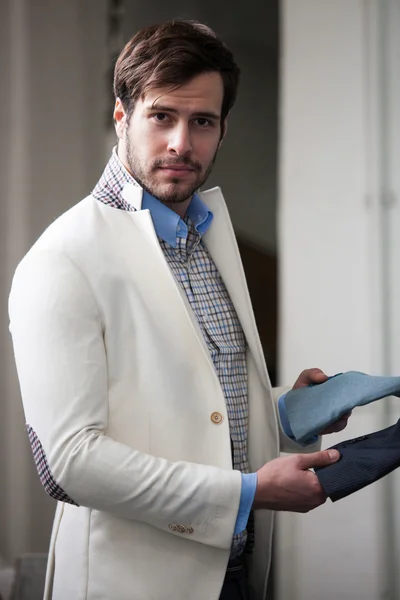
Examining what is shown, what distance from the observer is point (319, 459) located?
3.65 ft

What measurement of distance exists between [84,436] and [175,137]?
1.66ft

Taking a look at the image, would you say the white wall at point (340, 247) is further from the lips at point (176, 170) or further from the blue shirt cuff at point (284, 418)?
the lips at point (176, 170)

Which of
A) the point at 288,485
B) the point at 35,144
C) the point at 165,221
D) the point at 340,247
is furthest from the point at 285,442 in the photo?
the point at 35,144

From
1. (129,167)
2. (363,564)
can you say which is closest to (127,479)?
(129,167)

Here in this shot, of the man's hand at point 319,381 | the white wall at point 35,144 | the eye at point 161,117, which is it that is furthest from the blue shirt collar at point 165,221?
the white wall at point 35,144

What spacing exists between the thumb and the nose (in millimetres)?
525

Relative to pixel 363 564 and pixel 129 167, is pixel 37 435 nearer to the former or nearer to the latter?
pixel 129 167

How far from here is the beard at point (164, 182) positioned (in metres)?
1.22

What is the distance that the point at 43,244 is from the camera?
1.12 m

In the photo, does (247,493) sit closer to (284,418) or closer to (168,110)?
(284,418)

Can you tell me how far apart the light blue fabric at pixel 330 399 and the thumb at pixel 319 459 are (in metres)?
0.08

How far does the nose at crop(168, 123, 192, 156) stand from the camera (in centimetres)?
120

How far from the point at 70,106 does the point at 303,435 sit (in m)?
2.05

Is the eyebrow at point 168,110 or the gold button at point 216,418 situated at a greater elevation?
the eyebrow at point 168,110
